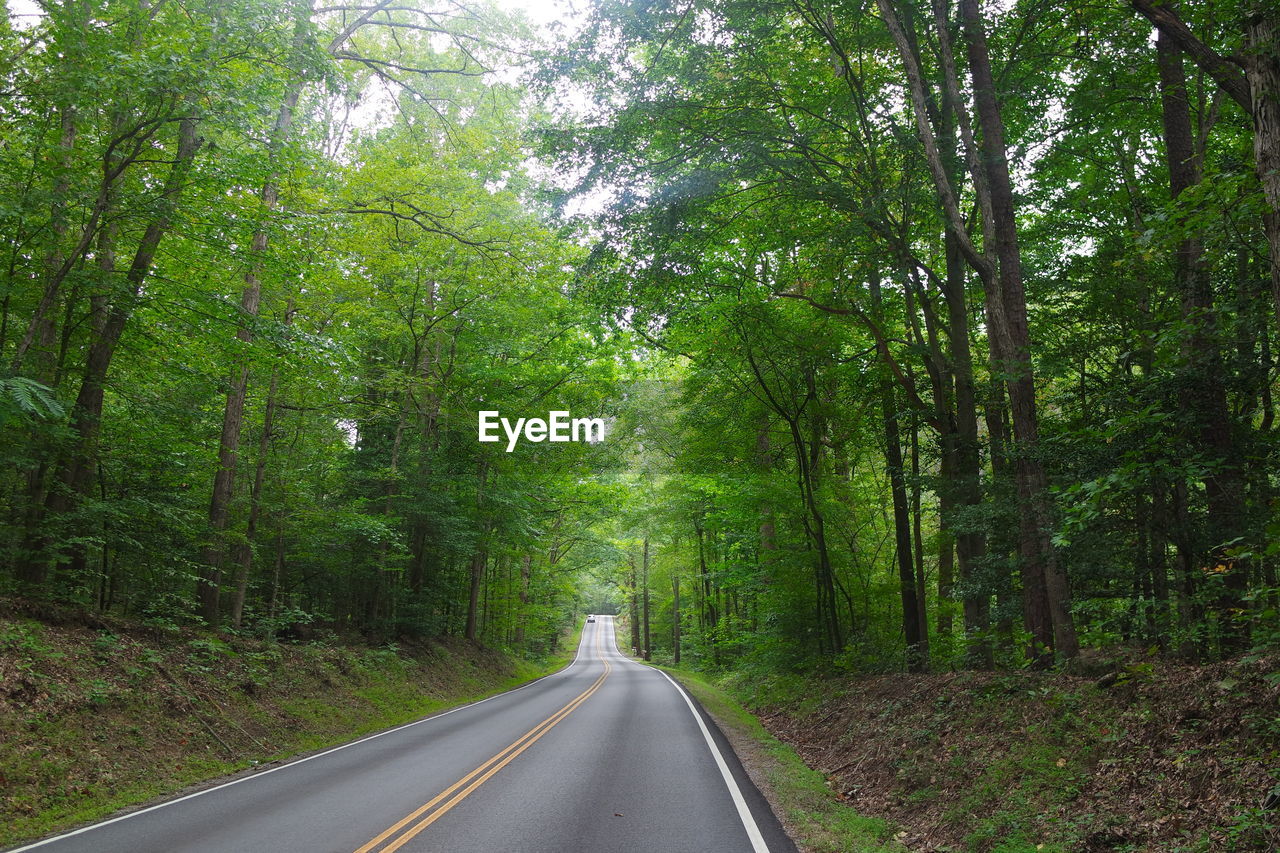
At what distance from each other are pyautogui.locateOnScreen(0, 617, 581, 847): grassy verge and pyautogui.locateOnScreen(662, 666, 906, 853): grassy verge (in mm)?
7233

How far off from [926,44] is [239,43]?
36.1ft

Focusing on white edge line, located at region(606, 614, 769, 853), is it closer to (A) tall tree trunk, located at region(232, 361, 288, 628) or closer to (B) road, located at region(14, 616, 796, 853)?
(B) road, located at region(14, 616, 796, 853)

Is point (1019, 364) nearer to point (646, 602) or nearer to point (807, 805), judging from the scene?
point (807, 805)

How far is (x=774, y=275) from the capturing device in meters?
16.4

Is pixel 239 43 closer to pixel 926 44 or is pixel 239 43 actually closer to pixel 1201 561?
pixel 926 44

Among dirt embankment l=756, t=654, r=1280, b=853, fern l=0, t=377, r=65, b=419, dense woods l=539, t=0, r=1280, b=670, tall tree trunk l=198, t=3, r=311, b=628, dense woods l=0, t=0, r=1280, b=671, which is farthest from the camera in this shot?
tall tree trunk l=198, t=3, r=311, b=628

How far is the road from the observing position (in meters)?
6.12

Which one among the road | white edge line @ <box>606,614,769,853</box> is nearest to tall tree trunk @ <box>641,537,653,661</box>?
white edge line @ <box>606,614,769,853</box>

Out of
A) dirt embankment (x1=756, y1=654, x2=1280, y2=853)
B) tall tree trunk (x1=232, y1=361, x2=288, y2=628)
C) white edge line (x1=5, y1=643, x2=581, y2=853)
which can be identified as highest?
tall tree trunk (x1=232, y1=361, x2=288, y2=628)

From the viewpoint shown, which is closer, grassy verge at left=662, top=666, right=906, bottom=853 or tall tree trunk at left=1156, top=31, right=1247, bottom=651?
grassy verge at left=662, top=666, right=906, bottom=853

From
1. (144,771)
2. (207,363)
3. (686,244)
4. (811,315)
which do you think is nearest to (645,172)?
(686,244)

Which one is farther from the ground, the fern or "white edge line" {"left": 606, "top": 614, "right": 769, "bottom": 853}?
the fern

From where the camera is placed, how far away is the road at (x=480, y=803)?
612cm

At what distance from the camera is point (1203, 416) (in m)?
6.86
